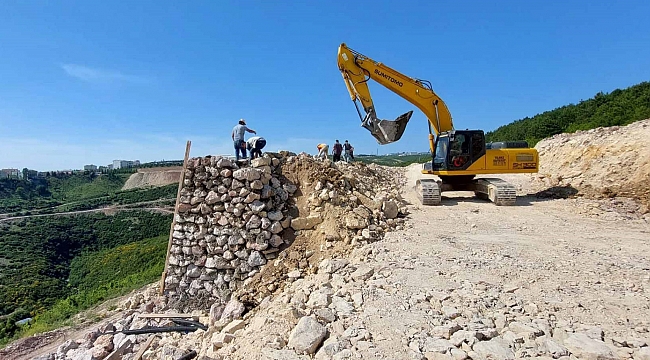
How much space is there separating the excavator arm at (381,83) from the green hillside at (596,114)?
50.9 ft

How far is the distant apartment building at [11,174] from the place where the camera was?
6736 cm

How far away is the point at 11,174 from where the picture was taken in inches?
2827

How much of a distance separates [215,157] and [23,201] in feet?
221

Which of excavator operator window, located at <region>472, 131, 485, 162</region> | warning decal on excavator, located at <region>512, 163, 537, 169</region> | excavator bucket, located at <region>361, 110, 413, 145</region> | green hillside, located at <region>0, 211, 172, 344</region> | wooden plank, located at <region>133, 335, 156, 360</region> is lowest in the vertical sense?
green hillside, located at <region>0, 211, 172, 344</region>

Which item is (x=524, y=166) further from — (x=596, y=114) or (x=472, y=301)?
(x=596, y=114)

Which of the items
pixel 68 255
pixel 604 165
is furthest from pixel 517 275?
pixel 68 255

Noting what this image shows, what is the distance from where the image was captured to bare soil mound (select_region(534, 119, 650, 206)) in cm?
972

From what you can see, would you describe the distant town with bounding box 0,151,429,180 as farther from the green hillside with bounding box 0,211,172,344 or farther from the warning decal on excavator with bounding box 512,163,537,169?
the warning decal on excavator with bounding box 512,163,537,169

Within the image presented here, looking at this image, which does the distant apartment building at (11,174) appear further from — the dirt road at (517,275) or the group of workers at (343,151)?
the dirt road at (517,275)

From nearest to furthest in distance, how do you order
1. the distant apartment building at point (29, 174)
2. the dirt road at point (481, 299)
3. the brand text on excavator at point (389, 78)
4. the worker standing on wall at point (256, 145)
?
1. the dirt road at point (481, 299)
2. the worker standing on wall at point (256, 145)
3. the brand text on excavator at point (389, 78)
4. the distant apartment building at point (29, 174)

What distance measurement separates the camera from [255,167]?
709 cm

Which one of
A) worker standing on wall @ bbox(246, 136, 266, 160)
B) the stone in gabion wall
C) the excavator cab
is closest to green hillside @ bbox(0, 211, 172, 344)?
the stone in gabion wall

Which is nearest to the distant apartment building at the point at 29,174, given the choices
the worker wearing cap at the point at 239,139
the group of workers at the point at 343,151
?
the group of workers at the point at 343,151

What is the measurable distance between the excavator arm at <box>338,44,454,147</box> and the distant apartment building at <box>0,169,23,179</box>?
8317 cm
